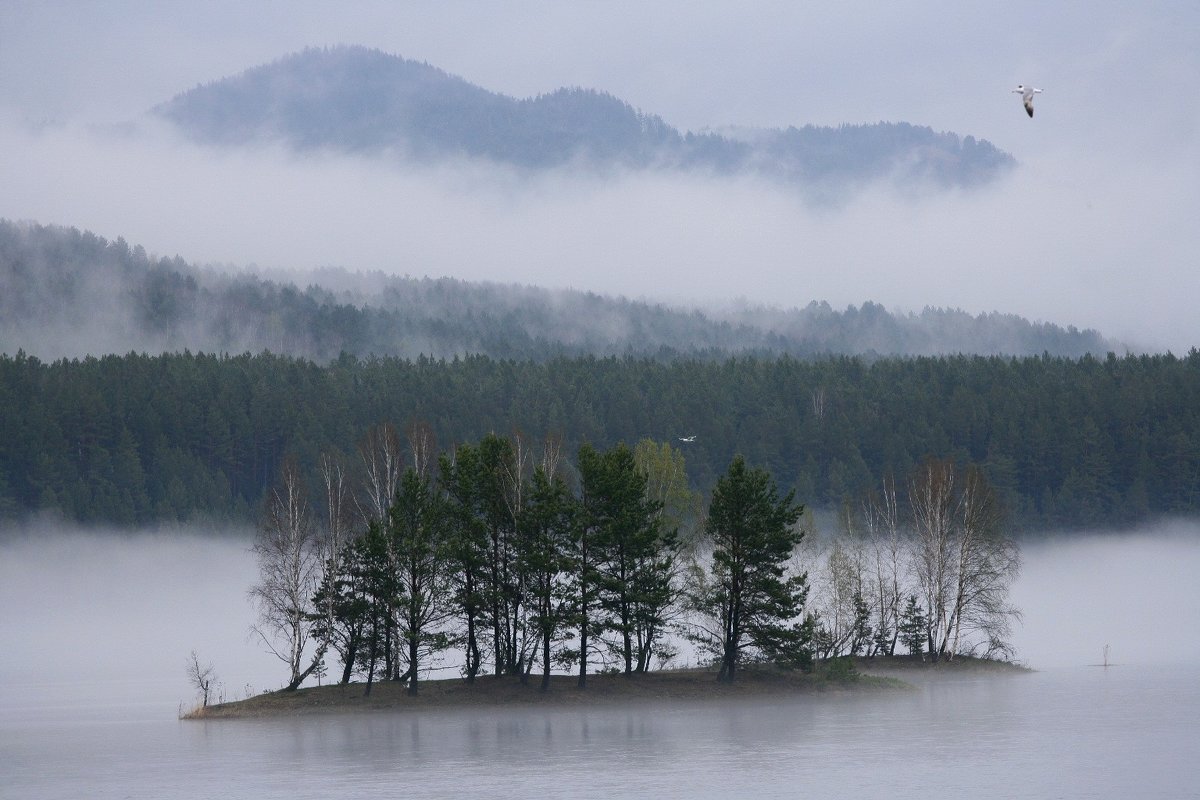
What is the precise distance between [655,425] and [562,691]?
102270 mm

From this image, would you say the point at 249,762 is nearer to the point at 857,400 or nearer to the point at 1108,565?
the point at 1108,565

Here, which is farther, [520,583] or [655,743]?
[520,583]

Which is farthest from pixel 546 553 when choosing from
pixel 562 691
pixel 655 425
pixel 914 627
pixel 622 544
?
pixel 655 425

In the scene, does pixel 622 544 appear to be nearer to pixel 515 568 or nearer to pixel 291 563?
pixel 515 568

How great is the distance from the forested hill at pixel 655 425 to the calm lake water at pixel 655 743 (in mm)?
47114

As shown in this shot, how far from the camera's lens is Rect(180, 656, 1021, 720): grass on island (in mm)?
70375

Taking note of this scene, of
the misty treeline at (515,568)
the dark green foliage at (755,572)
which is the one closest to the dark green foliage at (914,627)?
the misty treeline at (515,568)

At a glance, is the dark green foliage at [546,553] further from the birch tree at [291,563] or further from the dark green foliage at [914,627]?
the dark green foliage at [914,627]

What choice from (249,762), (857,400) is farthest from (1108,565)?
(249,762)

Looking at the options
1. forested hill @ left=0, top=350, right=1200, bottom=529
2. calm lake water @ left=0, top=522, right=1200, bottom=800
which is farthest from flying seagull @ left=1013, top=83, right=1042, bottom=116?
forested hill @ left=0, top=350, right=1200, bottom=529

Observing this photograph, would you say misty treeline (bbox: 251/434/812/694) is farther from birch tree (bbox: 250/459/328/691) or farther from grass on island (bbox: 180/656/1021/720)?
grass on island (bbox: 180/656/1021/720)

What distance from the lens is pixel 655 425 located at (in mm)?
174750

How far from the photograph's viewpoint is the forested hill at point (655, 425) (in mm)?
158250

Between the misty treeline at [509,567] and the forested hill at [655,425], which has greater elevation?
the forested hill at [655,425]
